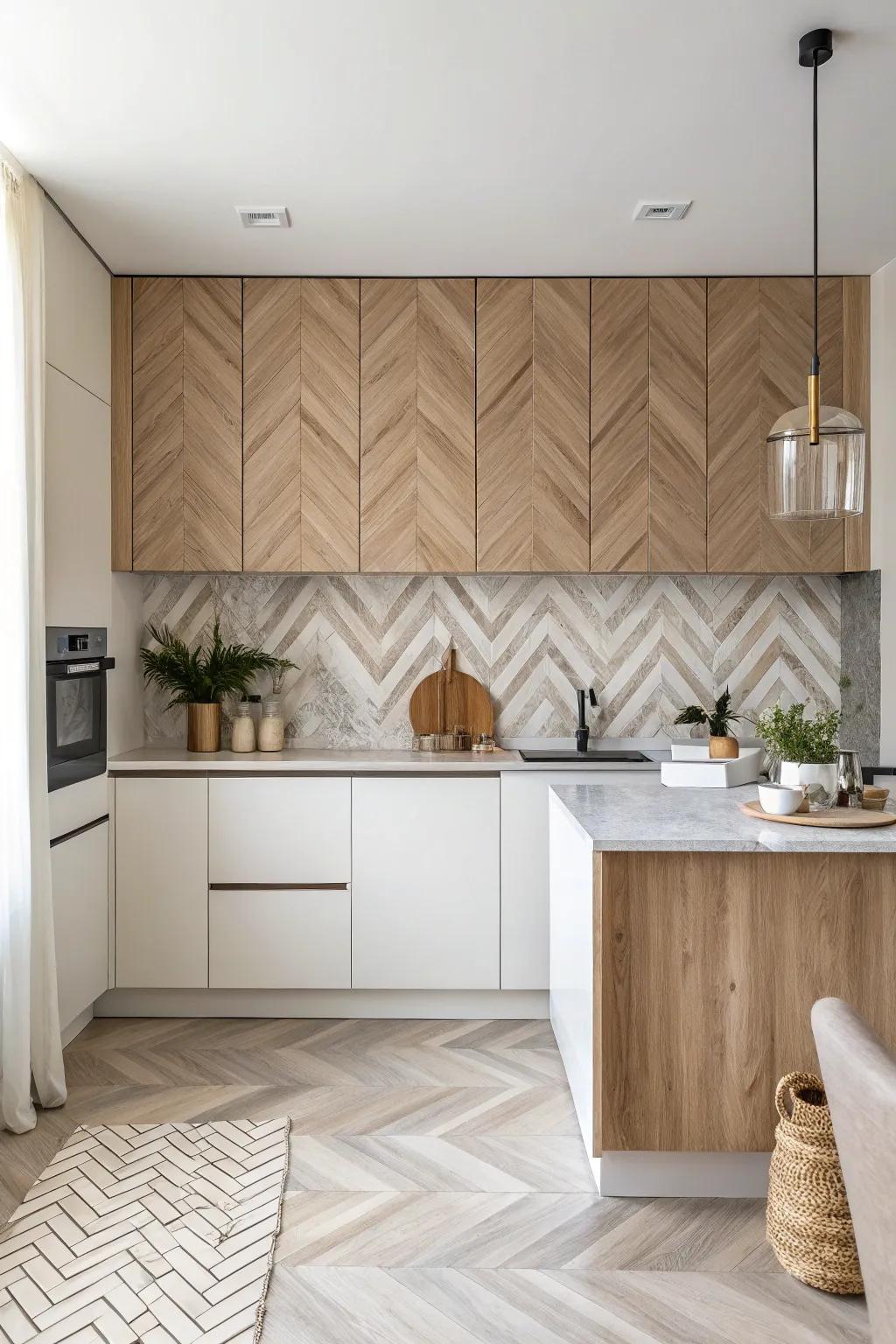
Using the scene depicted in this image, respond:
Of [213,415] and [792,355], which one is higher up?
[792,355]

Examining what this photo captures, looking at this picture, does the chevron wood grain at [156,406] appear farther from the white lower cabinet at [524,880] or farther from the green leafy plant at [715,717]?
the green leafy plant at [715,717]

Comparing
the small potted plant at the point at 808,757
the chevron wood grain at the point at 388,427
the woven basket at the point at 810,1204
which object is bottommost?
the woven basket at the point at 810,1204

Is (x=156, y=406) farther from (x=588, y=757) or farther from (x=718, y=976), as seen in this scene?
(x=718, y=976)

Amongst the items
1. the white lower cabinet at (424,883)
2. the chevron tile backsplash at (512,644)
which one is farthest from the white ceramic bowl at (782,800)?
the chevron tile backsplash at (512,644)

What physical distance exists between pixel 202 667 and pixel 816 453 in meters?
2.53

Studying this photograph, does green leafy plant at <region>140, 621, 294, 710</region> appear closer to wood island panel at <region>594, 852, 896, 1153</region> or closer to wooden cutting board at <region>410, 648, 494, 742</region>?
wooden cutting board at <region>410, 648, 494, 742</region>

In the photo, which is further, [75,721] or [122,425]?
[122,425]

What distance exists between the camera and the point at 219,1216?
2.26 meters

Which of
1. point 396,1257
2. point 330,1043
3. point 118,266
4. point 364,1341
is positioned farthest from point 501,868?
point 118,266

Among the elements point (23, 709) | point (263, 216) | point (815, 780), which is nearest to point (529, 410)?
point (263, 216)

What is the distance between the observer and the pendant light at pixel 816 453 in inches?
87.6

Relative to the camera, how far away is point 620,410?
3.67 m

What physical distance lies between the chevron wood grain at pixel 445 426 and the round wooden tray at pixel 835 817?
1.65 m

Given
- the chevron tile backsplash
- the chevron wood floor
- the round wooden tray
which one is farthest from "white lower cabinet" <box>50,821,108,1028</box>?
the round wooden tray
